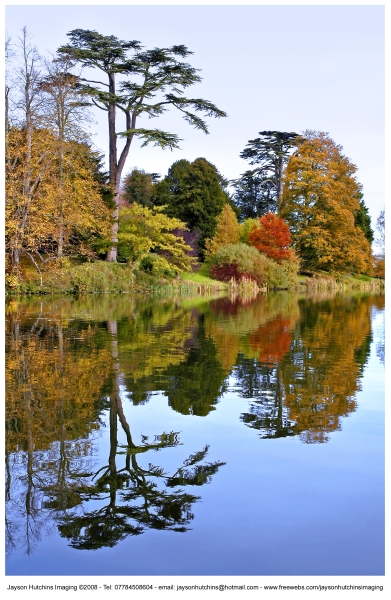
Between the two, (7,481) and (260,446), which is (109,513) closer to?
(7,481)

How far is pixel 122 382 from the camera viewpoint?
24.3 feet

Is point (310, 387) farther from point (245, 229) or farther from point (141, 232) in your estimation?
point (245, 229)

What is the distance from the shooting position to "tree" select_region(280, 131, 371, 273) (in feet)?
146

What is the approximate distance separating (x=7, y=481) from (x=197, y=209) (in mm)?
40695

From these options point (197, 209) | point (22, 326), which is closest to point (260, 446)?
point (22, 326)

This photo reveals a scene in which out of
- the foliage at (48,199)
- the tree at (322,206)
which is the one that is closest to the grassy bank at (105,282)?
the foliage at (48,199)

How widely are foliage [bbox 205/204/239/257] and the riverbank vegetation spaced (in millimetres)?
93

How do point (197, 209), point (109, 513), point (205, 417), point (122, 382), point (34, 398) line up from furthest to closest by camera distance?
point (197, 209) → point (122, 382) → point (34, 398) → point (205, 417) → point (109, 513)

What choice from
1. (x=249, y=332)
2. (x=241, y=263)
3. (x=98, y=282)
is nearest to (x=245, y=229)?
(x=241, y=263)

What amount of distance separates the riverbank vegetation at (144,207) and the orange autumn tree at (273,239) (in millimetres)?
70

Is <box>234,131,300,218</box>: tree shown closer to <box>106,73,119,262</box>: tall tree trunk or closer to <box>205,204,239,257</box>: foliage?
<box>205,204,239,257</box>: foliage

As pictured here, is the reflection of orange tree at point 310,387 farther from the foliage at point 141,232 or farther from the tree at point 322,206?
the tree at point 322,206
